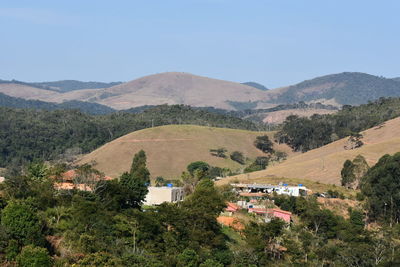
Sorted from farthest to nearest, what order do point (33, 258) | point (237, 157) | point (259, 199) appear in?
1. point (237, 157)
2. point (259, 199)
3. point (33, 258)

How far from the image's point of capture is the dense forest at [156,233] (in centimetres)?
4297

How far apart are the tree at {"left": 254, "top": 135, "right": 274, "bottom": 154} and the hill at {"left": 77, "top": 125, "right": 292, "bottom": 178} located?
160 cm

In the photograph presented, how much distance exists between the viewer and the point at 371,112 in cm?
18650

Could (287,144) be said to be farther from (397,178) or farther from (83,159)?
(397,178)

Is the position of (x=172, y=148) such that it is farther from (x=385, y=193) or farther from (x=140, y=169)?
(x=385, y=193)

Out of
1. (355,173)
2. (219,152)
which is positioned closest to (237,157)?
(219,152)

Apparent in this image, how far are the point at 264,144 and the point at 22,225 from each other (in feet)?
422

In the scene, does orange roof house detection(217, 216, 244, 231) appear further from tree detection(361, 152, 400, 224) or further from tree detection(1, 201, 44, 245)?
tree detection(1, 201, 44, 245)

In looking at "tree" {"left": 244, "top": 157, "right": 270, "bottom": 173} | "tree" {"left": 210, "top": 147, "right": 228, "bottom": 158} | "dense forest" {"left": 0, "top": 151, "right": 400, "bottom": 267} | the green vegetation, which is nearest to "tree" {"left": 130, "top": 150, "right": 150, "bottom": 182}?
"dense forest" {"left": 0, "top": 151, "right": 400, "bottom": 267}

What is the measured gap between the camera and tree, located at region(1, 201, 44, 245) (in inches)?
1676

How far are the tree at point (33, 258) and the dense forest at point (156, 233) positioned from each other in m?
0.06

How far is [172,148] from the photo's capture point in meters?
155

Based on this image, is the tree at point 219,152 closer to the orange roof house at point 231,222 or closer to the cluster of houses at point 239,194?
the cluster of houses at point 239,194

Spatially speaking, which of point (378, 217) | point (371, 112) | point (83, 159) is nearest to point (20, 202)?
point (378, 217)
